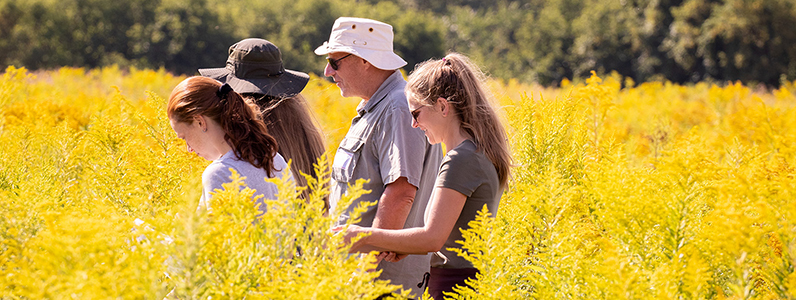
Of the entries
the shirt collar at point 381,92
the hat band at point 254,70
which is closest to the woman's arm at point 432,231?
the shirt collar at point 381,92

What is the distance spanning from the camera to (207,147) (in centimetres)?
214

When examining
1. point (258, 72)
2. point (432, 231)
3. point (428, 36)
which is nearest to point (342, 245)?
point (432, 231)

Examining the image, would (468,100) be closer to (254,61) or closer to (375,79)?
(375,79)

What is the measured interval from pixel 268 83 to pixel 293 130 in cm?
28

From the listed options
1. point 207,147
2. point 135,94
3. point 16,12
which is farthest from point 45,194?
point 16,12

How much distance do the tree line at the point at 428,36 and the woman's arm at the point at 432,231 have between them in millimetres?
28233

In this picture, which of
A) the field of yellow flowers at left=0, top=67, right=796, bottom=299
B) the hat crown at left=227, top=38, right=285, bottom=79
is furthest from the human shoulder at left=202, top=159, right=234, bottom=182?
the hat crown at left=227, top=38, right=285, bottom=79

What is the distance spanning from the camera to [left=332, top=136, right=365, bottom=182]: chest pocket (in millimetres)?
2412

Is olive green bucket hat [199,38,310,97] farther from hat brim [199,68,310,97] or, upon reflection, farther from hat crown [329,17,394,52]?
hat crown [329,17,394,52]

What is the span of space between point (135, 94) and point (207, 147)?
1018cm

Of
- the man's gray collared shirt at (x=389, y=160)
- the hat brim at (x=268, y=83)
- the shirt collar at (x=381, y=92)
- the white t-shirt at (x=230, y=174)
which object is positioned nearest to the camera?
the white t-shirt at (x=230, y=174)

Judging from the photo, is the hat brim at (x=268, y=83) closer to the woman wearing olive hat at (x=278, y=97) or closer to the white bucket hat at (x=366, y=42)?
the woman wearing olive hat at (x=278, y=97)

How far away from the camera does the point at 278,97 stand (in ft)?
8.84

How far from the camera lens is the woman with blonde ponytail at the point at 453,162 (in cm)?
199
